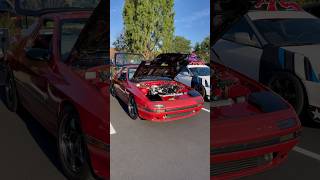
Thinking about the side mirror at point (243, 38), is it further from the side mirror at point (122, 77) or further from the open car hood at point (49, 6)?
the side mirror at point (122, 77)

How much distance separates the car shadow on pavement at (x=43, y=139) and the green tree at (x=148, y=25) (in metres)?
1.67

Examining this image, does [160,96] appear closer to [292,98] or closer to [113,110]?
[113,110]

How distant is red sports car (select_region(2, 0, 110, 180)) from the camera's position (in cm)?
209

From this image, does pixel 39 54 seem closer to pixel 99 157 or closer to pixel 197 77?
pixel 99 157

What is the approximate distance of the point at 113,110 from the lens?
6.07 feet

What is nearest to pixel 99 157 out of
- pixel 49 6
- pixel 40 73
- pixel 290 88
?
pixel 40 73

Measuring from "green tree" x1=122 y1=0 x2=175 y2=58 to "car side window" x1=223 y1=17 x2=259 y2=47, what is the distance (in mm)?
3388

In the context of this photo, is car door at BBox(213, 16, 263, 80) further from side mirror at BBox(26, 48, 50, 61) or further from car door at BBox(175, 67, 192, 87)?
car door at BBox(175, 67, 192, 87)

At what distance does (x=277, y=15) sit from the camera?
516 centimetres

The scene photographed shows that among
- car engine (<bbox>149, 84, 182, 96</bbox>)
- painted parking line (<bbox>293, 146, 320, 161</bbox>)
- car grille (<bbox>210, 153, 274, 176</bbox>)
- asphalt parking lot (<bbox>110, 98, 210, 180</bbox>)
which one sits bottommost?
painted parking line (<bbox>293, 146, 320, 161</bbox>)

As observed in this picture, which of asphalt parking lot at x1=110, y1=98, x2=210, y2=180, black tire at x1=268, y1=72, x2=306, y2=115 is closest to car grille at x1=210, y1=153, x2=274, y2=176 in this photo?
asphalt parking lot at x1=110, y1=98, x2=210, y2=180

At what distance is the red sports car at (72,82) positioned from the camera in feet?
6.87

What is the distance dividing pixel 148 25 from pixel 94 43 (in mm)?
599

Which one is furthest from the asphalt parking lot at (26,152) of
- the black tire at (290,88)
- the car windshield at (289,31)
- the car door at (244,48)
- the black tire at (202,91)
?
the car windshield at (289,31)
